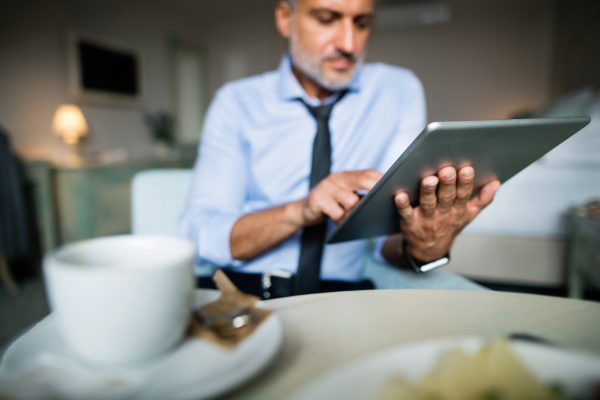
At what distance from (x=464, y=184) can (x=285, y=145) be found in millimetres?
536

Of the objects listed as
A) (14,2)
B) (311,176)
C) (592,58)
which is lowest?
(311,176)

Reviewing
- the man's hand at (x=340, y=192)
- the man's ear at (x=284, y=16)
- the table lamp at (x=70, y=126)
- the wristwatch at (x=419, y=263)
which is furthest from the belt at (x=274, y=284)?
the table lamp at (x=70, y=126)

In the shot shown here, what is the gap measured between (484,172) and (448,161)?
0.13 metres

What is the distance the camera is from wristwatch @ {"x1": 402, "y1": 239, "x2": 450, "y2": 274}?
697 millimetres

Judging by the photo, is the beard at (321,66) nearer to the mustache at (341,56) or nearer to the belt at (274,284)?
the mustache at (341,56)

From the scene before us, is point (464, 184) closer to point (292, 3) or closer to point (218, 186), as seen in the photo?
point (218, 186)

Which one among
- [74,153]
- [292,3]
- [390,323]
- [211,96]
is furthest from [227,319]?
[211,96]

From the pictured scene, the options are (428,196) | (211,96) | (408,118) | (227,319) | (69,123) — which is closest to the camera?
(227,319)

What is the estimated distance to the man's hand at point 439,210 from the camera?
1.82ft

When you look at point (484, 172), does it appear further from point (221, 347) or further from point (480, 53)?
point (480, 53)

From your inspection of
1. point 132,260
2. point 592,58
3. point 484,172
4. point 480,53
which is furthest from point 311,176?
point 480,53

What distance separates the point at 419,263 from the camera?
29.5 inches

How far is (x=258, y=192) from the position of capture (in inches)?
40.7

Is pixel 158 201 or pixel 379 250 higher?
pixel 158 201
